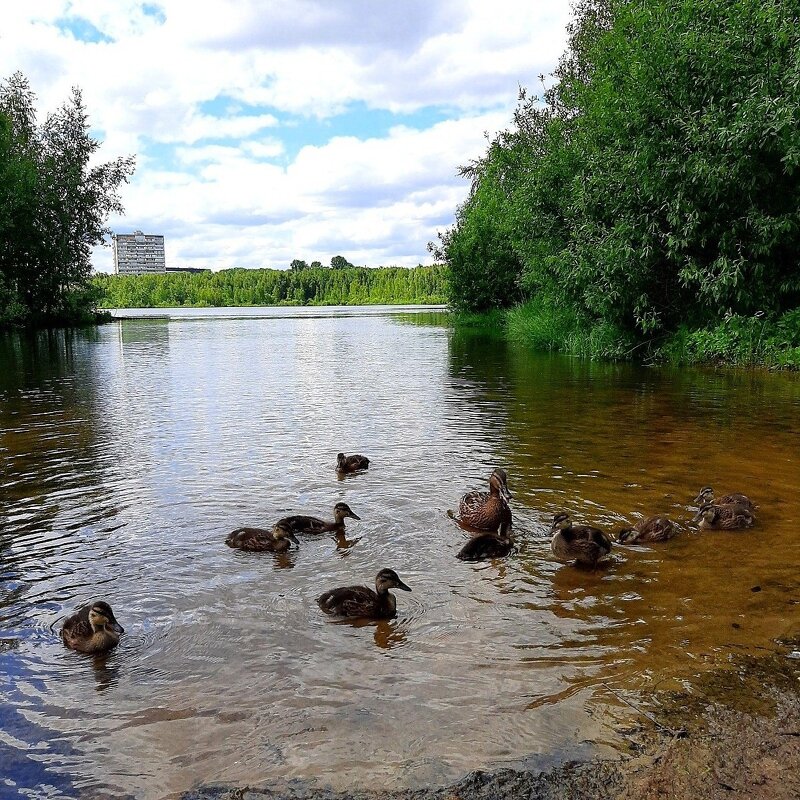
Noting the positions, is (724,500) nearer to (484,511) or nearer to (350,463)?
(484,511)

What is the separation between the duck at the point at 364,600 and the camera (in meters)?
5.62

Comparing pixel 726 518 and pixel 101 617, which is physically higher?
pixel 726 518

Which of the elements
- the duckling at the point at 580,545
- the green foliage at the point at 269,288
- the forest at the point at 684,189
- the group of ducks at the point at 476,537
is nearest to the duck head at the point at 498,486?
the group of ducks at the point at 476,537

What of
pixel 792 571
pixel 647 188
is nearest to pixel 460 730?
pixel 792 571

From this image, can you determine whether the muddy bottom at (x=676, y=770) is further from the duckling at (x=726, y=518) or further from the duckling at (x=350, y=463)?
the duckling at (x=350, y=463)

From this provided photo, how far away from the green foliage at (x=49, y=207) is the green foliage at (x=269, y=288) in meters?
116

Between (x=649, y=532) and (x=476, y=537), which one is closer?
(x=476, y=537)

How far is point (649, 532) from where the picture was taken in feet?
23.4

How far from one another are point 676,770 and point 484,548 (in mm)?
3267

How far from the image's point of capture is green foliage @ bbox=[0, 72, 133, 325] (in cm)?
4584

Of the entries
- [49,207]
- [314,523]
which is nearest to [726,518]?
[314,523]

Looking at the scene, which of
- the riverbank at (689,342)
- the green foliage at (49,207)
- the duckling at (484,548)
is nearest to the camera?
the duckling at (484,548)

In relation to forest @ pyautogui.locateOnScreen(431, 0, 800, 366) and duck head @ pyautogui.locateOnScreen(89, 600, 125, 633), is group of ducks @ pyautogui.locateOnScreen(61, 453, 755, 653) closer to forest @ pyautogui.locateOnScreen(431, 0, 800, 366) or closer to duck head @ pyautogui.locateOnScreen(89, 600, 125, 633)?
duck head @ pyautogui.locateOnScreen(89, 600, 125, 633)

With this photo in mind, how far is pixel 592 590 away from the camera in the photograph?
6039 millimetres
